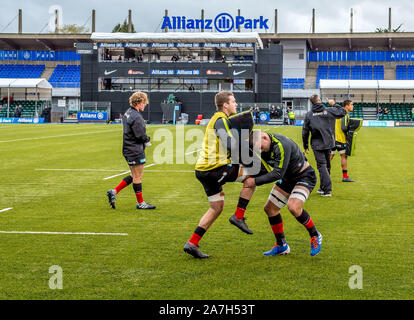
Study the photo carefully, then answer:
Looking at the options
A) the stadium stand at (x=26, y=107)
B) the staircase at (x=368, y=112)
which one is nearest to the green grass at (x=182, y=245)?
the staircase at (x=368, y=112)

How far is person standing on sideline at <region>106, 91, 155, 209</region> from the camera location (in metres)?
9.01

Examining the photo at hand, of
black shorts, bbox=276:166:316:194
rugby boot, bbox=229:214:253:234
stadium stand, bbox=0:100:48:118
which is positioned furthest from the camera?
stadium stand, bbox=0:100:48:118

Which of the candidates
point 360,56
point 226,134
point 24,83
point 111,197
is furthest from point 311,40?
point 226,134

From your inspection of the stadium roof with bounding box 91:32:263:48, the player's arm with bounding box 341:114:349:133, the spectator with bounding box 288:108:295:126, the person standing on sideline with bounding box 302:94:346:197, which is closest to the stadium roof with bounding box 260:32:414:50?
the stadium roof with bounding box 91:32:263:48

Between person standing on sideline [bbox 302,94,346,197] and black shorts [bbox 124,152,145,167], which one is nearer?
black shorts [bbox 124,152,145,167]

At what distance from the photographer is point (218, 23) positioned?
62969mm

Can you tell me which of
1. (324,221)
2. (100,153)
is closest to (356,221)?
(324,221)

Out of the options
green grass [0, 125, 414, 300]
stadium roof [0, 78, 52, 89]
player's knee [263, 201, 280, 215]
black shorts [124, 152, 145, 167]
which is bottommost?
green grass [0, 125, 414, 300]

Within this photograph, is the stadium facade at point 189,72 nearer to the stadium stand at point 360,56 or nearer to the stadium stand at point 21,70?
the stadium stand at point 360,56

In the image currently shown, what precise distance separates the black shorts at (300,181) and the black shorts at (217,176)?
595 millimetres

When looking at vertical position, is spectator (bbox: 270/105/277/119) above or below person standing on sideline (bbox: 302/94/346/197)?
above

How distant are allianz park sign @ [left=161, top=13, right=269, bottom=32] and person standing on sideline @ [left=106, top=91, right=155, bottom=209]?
182 ft

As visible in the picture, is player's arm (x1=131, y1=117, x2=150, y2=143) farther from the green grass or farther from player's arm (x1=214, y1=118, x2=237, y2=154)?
player's arm (x1=214, y1=118, x2=237, y2=154)

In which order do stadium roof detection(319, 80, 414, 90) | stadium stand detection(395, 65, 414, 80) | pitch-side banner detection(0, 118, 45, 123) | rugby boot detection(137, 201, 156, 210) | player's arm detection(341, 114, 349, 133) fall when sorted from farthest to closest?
stadium stand detection(395, 65, 414, 80)
stadium roof detection(319, 80, 414, 90)
pitch-side banner detection(0, 118, 45, 123)
player's arm detection(341, 114, 349, 133)
rugby boot detection(137, 201, 156, 210)
